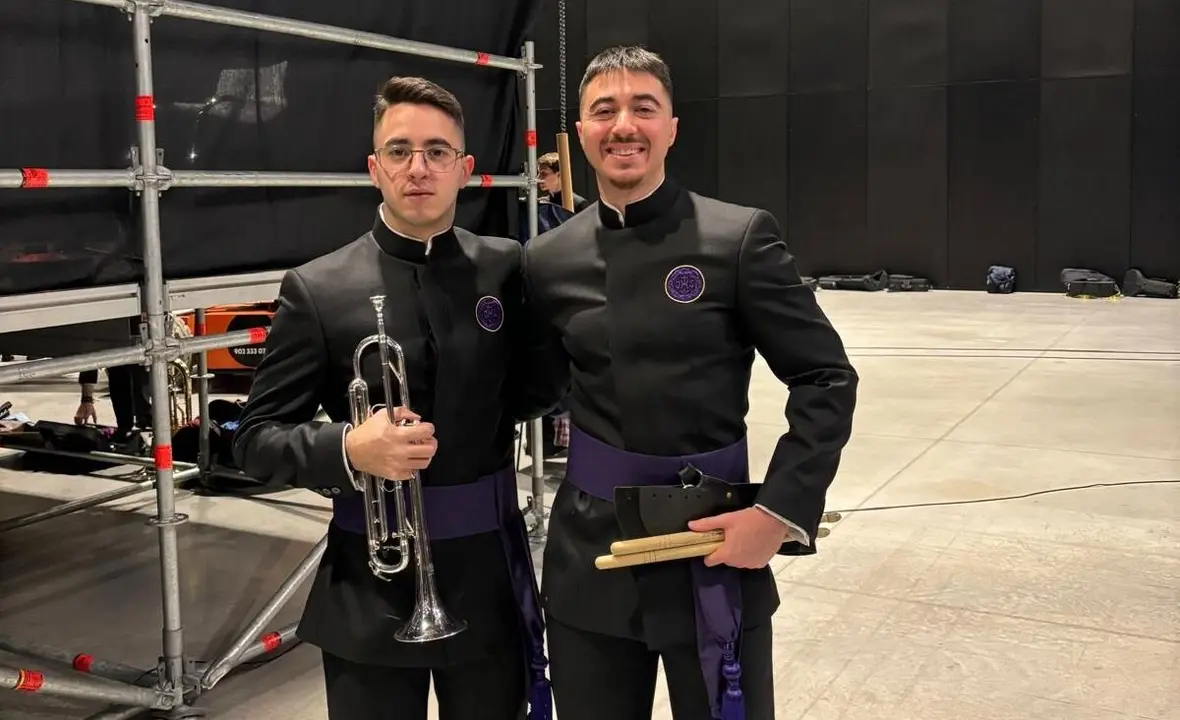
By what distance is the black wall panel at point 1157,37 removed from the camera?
52.4 feet

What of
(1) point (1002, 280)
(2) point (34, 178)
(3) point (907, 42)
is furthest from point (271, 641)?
(3) point (907, 42)

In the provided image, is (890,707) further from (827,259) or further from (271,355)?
(827,259)

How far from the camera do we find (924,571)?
5.29 meters

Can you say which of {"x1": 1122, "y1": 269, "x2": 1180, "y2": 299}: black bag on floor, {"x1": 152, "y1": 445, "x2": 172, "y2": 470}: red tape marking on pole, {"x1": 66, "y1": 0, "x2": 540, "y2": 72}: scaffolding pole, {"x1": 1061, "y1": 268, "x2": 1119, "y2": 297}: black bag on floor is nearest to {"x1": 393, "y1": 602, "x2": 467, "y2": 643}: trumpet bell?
{"x1": 152, "y1": 445, "x2": 172, "y2": 470}: red tape marking on pole

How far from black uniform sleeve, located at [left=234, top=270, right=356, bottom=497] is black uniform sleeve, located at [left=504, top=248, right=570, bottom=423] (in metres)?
0.45

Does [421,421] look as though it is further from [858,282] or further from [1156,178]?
[858,282]

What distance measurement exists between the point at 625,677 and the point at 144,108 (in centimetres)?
231

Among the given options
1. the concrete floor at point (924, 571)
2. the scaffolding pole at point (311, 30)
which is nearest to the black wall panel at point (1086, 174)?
the concrete floor at point (924, 571)

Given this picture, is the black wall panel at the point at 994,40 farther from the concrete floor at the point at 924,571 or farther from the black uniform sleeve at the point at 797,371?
the black uniform sleeve at the point at 797,371

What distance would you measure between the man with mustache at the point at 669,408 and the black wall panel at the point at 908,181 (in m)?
16.7

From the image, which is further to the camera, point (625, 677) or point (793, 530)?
point (625, 677)

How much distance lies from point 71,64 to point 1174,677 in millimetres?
4381

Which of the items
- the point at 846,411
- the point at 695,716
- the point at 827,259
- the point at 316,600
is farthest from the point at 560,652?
the point at 827,259

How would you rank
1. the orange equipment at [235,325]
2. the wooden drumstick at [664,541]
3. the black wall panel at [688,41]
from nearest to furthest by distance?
the wooden drumstick at [664,541], the orange equipment at [235,325], the black wall panel at [688,41]
